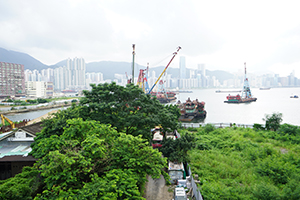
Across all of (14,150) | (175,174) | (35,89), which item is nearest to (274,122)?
(175,174)

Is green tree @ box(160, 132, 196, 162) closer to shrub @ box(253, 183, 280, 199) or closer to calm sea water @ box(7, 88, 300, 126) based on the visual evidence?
shrub @ box(253, 183, 280, 199)

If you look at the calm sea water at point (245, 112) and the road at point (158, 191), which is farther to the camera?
the calm sea water at point (245, 112)

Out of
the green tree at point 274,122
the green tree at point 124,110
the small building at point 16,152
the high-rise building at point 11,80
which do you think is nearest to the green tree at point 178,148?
the green tree at point 124,110

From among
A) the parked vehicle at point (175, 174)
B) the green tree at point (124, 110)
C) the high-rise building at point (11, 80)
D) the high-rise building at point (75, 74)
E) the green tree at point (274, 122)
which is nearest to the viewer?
the parked vehicle at point (175, 174)

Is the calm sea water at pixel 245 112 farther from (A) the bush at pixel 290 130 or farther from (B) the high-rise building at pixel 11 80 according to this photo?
(B) the high-rise building at pixel 11 80

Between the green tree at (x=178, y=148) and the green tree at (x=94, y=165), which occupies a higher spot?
the green tree at (x=94, y=165)

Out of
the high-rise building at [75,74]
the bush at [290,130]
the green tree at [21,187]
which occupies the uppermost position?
the high-rise building at [75,74]

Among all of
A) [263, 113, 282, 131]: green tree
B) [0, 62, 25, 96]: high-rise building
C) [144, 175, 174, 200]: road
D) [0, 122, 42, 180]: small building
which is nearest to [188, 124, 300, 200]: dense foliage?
[144, 175, 174, 200]: road
